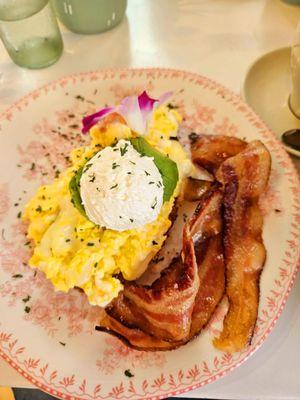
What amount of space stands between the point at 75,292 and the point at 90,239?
5.0 inches

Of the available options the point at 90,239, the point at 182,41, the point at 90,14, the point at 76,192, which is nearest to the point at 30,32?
the point at 90,14

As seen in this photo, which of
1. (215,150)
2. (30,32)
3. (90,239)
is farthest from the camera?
(30,32)

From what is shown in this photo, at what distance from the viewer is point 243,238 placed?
39.5 inches

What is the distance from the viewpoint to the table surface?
145cm

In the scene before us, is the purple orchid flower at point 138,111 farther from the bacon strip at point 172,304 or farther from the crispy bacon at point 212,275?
the bacon strip at point 172,304

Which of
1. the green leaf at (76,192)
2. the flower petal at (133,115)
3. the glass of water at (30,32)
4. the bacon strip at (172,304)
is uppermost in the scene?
the glass of water at (30,32)

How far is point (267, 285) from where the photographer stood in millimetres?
937

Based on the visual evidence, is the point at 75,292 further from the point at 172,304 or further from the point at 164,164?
the point at 164,164

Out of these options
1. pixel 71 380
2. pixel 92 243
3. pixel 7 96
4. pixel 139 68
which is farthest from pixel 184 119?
pixel 71 380

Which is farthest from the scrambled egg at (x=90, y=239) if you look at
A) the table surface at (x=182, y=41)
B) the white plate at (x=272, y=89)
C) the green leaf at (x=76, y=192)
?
the table surface at (x=182, y=41)

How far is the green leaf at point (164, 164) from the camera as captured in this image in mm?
1029

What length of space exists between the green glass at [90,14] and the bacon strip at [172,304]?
0.86 meters

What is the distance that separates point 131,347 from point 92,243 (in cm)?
24

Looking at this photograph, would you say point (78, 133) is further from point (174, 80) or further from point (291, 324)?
point (291, 324)
